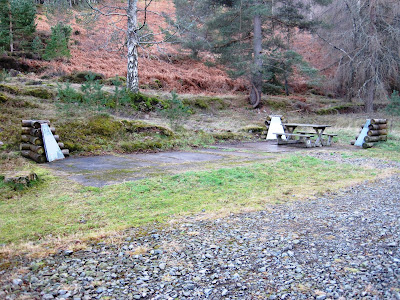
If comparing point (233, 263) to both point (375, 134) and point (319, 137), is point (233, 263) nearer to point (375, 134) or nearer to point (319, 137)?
point (319, 137)

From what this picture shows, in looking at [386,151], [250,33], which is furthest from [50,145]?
[250,33]

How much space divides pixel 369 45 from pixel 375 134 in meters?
9.69

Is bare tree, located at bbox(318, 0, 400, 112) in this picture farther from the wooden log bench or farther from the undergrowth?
the undergrowth

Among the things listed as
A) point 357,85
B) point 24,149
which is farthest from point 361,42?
point 24,149

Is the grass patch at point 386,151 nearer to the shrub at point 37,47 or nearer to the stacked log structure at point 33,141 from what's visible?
the stacked log structure at point 33,141

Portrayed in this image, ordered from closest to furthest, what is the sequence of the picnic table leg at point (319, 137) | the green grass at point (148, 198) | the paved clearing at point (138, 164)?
the green grass at point (148, 198) < the paved clearing at point (138, 164) < the picnic table leg at point (319, 137)

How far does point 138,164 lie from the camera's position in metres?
6.93

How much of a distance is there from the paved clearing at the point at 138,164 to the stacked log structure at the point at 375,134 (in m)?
3.67

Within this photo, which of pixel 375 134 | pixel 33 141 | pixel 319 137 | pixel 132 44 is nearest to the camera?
pixel 33 141

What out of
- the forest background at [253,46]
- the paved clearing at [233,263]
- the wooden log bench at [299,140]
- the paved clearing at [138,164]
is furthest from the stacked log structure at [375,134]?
the paved clearing at [233,263]

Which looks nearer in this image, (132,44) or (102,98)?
(102,98)

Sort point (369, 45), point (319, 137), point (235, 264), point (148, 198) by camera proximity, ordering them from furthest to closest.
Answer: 1. point (369, 45)
2. point (319, 137)
3. point (148, 198)
4. point (235, 264)

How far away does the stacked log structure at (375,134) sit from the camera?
1072cm

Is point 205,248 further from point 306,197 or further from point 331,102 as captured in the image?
point 331,102
